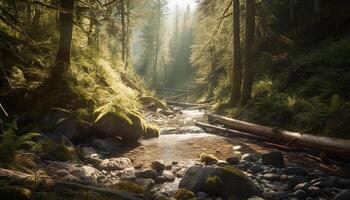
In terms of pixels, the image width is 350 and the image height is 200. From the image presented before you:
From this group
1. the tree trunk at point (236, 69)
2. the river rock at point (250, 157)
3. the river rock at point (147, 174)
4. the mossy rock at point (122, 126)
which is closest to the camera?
the river rock at point (147, 174)

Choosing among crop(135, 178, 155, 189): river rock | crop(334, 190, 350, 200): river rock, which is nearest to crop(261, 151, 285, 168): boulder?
crop(334, 190, 350, 200): river rock

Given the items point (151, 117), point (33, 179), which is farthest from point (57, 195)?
point (151, 117)

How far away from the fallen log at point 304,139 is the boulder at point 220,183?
3348 millimetres

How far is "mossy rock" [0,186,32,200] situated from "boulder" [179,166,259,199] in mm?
3677

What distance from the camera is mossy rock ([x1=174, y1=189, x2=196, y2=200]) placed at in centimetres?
688

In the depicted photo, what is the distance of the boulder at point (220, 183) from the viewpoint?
7145mm

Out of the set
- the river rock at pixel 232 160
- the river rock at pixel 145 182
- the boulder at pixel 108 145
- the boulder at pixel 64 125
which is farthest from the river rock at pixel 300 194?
the boulder at pixel 64 125

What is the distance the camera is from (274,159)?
31.6 ft

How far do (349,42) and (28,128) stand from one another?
49.3ft

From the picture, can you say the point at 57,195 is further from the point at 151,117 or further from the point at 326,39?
the point at 326,39

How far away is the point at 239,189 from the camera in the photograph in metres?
7.18

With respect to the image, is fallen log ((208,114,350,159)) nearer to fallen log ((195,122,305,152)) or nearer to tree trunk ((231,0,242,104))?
fallen log ((195,122,305,152))

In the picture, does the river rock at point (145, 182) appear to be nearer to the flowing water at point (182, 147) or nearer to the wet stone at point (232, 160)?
the flowing water at point (182, 147)

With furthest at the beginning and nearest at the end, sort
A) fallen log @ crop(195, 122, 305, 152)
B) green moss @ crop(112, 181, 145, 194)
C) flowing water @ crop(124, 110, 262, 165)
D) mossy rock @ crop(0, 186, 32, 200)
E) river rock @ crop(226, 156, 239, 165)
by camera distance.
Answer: fallen log @ crop(195, 122, 305, 152) → flowing water @ crop(124, 110, 262, 165) → river rock @ crop(226, 156, 239, 165) → green moss @ crop(112, 181, 145, 194) → mossy rock @ crop(0, 186, 32, 200)
